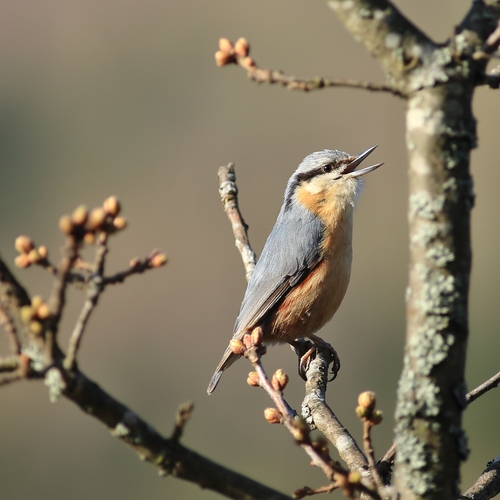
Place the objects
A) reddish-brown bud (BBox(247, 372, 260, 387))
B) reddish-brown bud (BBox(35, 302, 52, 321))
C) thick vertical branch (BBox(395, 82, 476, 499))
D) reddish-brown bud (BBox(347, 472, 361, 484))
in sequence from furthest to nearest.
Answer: reddish-brown bud (BBox(247, 372, 260, 387)) → reddish-brown bud (BBox(347, 472, 361, 484)) → thick vertical branch (BBox(395, 82, 476, 499)) → reddish-brown bud (BBox(35, 302, 52, 321))

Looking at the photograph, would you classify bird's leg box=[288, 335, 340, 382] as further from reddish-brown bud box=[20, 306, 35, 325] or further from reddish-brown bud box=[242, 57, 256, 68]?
reddish-brown bud box=[20, 306, 35, 325]

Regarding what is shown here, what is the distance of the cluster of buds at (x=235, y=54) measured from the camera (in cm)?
175

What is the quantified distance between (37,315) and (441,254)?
822 millimetres

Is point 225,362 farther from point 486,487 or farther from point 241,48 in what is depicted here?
point 241,48

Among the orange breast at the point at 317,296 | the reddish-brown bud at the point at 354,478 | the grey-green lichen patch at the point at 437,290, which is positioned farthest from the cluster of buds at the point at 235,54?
the orange breast at the point at 317,296

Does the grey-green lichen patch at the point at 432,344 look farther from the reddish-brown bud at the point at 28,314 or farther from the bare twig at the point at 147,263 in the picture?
the reddish-brown bud at the point at 28,314

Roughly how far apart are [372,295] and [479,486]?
13171 millimetres

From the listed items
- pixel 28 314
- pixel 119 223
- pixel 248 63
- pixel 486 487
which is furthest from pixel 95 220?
pixel 486 487

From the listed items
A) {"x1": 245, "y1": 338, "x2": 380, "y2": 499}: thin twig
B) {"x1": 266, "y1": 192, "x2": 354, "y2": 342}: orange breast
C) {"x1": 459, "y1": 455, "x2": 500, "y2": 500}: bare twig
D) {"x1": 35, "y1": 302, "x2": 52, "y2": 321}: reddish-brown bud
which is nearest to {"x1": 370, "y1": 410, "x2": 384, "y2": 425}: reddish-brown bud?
{"x1": 245, "y1": 338, "x2": 380, "y2": 499}: thin twig

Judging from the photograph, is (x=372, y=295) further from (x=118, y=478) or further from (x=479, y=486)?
(x=479, y=486)

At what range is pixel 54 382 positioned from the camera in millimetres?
1449

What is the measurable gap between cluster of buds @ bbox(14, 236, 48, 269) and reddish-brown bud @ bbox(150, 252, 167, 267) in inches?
9.5

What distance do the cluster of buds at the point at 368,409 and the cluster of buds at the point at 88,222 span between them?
0.75 metres

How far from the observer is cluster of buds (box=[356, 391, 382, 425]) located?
1.78 metres
